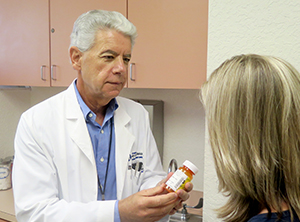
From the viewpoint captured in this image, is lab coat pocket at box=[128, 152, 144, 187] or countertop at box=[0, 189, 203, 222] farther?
countertop at box=[0, 189, 203, 222]

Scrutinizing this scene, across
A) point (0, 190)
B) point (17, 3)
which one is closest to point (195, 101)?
point (17, 3)

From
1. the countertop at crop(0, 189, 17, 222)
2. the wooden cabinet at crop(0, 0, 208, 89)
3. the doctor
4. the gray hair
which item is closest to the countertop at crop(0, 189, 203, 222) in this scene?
the countertop at crop(0, 189, 17, 222)

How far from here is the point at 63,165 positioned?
103 cm

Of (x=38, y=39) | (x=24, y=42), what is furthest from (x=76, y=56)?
(x=24, y=42)

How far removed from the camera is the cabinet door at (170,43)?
1323 millimetres

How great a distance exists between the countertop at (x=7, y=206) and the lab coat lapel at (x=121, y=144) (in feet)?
2.96

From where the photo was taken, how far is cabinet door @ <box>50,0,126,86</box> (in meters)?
1.68

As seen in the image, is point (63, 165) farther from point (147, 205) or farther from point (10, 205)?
point (10, 205)

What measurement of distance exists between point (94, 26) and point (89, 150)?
0.49 m

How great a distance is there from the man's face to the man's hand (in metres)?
0.43

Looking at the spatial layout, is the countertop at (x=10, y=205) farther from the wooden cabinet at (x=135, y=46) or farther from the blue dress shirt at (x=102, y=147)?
the wooden cabinet at (x=135, y=46)

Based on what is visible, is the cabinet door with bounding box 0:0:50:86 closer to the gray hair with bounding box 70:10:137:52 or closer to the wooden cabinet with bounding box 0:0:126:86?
the wooden cabinet with bounding box 0:0:126:86

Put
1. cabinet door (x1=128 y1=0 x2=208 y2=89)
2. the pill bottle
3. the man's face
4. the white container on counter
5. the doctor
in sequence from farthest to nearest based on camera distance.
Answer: the white container on counter
cabinet door (x1=128 y1=0 x2=208 y2=89)
the man's face
the doctor
the pill bottle

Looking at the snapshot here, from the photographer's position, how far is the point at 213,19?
1.07 metres
